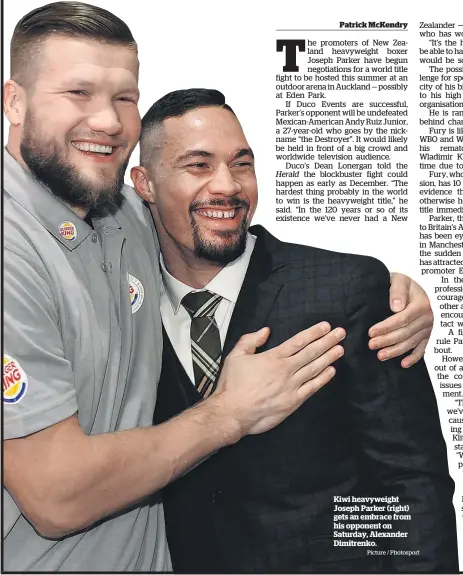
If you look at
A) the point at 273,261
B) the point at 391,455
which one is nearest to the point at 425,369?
the point at 391,455

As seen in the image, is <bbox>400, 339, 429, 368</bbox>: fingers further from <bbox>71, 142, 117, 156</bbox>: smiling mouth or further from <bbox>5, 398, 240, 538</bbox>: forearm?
<bbox>71, 142, 117, 156</bbox>: smiling mouth

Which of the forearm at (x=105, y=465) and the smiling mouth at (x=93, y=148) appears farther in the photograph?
the smiling mouth at (x=93, y=148)

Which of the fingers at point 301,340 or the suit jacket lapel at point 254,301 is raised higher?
the suit jacket lapel at point 254,301

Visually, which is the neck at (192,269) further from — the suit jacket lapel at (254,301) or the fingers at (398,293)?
the fingers at (398,293)

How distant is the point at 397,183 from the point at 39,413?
1018 millimetres

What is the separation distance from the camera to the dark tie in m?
1.74

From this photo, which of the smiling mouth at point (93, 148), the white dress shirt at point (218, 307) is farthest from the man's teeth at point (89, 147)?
the white dress shirt at point (218, 307)

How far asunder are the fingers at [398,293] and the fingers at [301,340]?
164mm

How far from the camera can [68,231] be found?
5.39 ft

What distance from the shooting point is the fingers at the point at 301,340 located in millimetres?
1690

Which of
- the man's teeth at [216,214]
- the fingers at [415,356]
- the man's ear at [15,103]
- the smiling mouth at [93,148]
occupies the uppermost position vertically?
the man's ear at [15,103]

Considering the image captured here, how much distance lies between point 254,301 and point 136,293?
28 cm

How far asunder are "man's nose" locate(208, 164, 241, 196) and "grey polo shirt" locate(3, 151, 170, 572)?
0.23 metres

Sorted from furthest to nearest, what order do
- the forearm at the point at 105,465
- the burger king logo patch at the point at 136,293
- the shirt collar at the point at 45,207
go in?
the burger king logo patch at the point at 136,293 → the shirt collar at the point at 45,207 → the forearm at the point at 105,465
